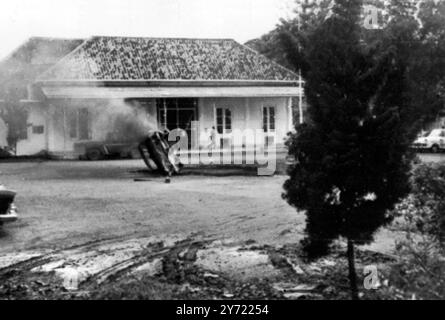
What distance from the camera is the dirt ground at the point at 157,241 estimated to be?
696 cm

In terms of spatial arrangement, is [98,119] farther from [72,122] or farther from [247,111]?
[247,111]

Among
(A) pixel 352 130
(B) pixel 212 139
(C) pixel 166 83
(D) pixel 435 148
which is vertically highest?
(C) pixel 166 83

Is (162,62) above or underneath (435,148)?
above

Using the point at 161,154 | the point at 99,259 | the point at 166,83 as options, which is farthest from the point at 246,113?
the point at 99,259

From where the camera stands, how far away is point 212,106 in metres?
28.6

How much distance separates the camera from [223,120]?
28797 millimetres

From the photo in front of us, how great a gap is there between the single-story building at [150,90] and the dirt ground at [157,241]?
9838mm

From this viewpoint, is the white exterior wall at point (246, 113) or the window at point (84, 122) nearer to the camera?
the window at point (84, 122)

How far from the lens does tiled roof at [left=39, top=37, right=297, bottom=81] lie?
26.5 metres

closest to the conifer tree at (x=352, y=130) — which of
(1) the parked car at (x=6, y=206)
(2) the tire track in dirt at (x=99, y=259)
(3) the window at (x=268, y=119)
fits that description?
(2) the tire track in dirt at (x=99, y=259)

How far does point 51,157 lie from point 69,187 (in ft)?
32.4

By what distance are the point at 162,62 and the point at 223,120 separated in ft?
13.5

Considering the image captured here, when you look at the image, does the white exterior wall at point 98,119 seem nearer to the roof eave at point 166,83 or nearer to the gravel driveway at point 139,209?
the roof eave at point 166,83
